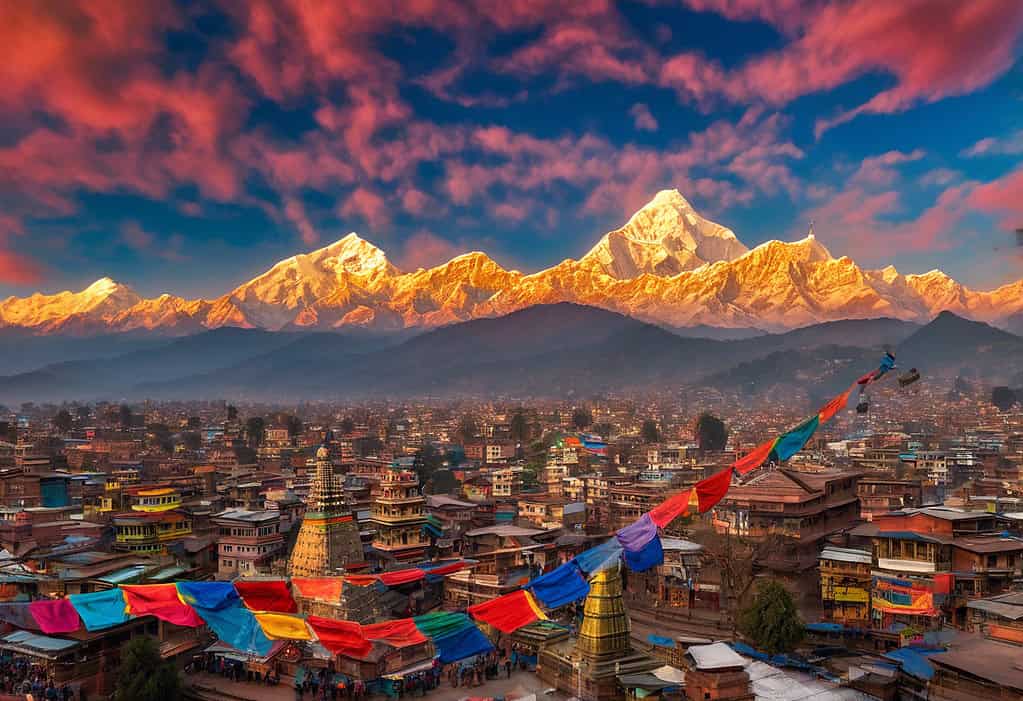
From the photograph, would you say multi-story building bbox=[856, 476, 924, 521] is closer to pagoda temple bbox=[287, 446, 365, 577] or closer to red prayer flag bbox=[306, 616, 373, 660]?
pagoda temple bbox=[287, 446, 365, 577]

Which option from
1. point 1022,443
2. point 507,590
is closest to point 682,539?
point 507,590

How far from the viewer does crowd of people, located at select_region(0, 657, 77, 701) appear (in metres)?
22.8

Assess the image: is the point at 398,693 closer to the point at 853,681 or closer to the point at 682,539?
the point at 853,681

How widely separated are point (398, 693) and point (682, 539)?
17.2 meters

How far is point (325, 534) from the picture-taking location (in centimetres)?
3150

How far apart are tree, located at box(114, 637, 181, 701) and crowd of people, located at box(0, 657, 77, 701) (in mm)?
1602

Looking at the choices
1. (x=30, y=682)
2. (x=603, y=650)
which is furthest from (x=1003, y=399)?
(x=30, y=682)

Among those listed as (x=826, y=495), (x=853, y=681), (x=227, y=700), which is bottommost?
(x=227, y=700)

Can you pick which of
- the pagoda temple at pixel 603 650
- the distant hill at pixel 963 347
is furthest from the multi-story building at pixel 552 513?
the distant hill at pixel 963 347

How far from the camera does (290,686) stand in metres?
24.0

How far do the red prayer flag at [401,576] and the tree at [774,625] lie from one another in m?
11.5

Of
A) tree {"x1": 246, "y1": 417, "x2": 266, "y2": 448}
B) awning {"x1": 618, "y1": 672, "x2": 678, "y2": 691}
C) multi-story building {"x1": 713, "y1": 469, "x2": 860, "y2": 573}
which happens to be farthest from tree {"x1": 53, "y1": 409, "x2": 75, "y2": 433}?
awning {"x1": 618, "y1": 672, "x2": 678, "y2": 691}

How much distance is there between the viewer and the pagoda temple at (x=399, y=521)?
3466 cm

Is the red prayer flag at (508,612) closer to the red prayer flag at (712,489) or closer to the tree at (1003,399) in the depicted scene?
the red prayer flag at (712,489)
